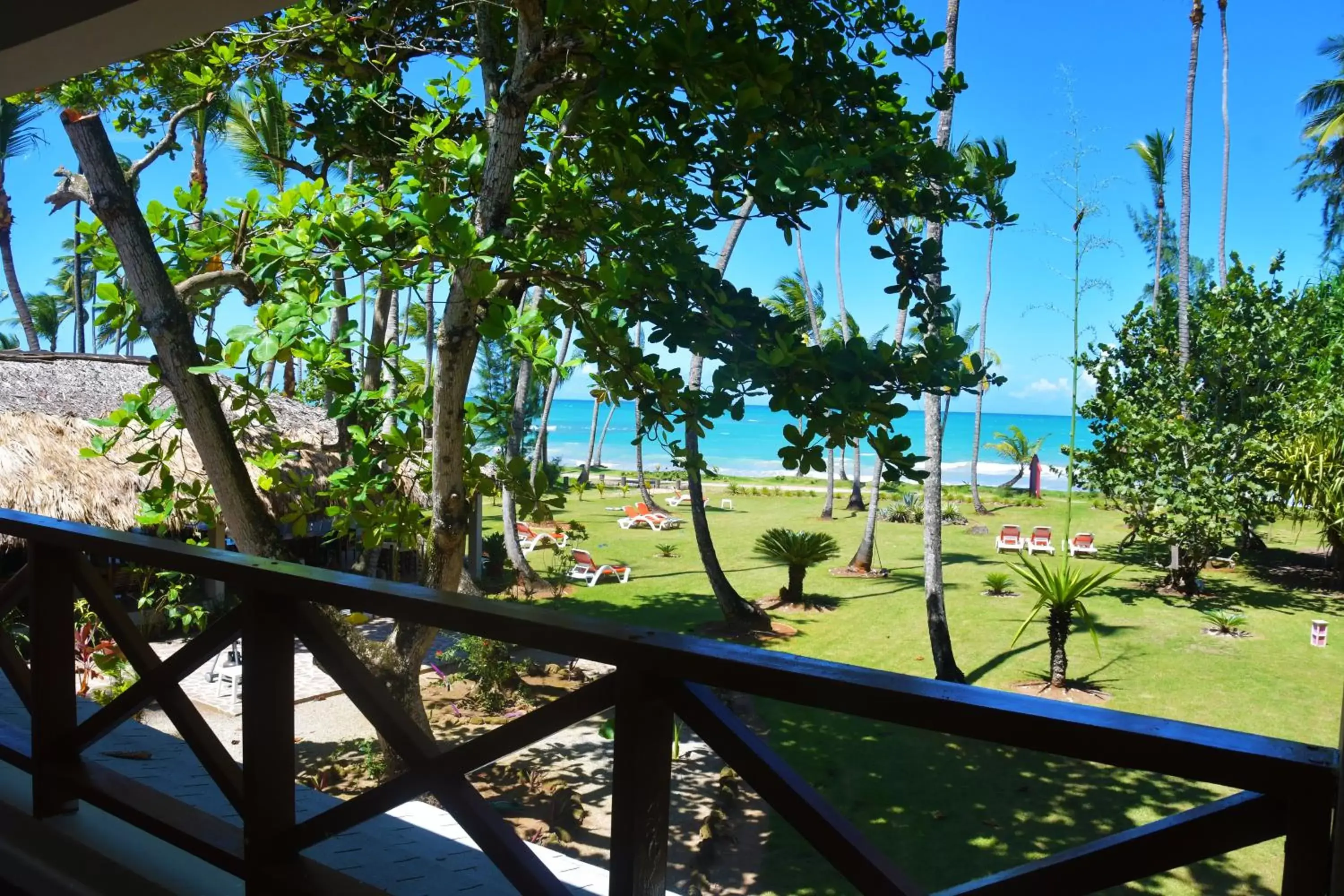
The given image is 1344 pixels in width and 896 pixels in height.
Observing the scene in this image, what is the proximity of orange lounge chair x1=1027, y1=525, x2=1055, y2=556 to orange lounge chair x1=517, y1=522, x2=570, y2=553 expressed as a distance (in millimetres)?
7851

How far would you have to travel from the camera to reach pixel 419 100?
4762 mm

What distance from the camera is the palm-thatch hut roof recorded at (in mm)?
7762

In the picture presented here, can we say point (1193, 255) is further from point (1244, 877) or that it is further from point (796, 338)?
point (796, 338)

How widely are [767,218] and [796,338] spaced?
379 mm

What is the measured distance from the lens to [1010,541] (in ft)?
51.2

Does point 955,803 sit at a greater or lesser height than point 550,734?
lesser

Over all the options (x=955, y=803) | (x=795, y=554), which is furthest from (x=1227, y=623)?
(x=955, y=803)

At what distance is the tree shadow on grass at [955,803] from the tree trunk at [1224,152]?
12.1 meters

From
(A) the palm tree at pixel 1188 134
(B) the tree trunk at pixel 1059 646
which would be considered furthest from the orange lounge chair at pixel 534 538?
(A) the palm tree at pixel 1188 134

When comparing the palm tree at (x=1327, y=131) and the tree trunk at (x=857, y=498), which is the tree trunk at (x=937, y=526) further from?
the palm tree at (x=1327, y=131)

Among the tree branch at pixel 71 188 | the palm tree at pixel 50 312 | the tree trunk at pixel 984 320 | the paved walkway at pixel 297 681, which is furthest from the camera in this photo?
the palm tree at pixel 50 312

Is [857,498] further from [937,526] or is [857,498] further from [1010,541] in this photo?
[937,526]

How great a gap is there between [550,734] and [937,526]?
8.12 meters

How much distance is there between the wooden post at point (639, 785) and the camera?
3.65 ft
